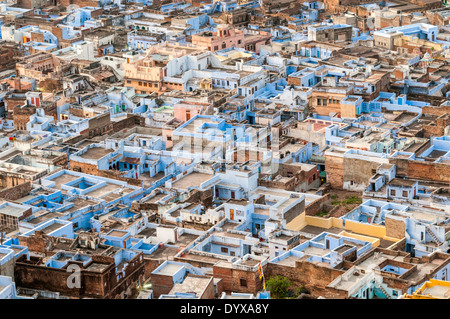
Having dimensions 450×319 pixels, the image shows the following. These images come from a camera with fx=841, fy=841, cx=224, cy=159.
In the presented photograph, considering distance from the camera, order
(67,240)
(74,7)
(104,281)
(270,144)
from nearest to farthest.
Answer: (104,281) → (67,240) → (270,144) → (74,7)

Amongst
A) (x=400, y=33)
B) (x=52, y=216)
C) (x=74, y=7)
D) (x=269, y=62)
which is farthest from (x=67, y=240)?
(x=74, y=7)

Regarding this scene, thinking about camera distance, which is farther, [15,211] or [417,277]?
[15,211]

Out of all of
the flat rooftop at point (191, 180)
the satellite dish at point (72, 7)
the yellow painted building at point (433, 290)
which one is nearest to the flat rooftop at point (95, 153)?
the flat rooftop at point (191, 180)

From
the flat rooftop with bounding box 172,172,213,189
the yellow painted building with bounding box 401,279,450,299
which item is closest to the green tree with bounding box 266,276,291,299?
the yellow painted building with bounding box 401,279,450,299

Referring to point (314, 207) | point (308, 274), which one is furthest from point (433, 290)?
point (314, 207)

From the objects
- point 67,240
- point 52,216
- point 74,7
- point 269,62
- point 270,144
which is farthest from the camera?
point 74,7

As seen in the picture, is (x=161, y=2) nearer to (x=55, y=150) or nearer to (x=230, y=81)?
(x=230, y=81)

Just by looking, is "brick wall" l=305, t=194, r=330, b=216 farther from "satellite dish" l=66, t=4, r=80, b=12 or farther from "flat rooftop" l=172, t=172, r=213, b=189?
"satellite dish" l=66, t=4, r=80, b=12

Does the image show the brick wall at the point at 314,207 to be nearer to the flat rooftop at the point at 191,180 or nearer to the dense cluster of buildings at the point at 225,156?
the dense cluster of buildings at the point at 225,156
